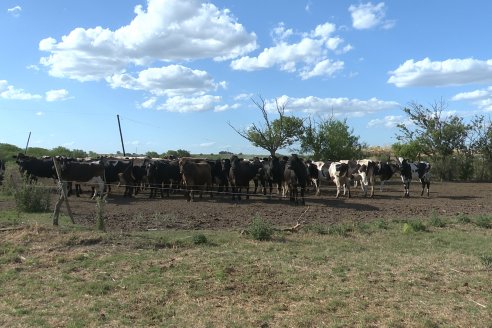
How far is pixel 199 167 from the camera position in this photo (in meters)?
22.2

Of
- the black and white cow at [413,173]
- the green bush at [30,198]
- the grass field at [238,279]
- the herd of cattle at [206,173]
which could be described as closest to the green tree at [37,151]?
the herd of cattle at [206,173]

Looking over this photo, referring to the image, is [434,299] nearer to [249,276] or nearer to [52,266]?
[249,276]

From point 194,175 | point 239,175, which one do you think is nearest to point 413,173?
point 239,175

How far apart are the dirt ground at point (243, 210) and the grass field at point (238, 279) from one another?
206 cm

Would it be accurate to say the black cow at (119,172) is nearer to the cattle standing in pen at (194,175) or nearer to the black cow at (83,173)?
the black cow at (83,173)

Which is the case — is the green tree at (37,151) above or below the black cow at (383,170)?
above

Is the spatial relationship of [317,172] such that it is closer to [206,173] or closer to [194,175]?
[206,173]

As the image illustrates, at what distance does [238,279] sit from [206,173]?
14.5 meters

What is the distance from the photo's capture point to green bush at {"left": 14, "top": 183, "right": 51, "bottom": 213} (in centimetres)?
1489

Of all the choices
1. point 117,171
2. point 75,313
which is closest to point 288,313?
point 75,313

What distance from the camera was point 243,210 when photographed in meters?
17.4

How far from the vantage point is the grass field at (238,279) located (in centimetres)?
645

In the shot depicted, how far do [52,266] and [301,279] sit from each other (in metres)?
4.47

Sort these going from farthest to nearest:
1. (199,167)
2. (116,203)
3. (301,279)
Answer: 1. (199,167)
2. (116,203)
3. (301,279)
